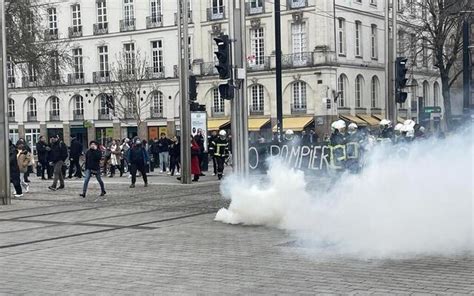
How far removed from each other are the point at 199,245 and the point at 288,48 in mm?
45119

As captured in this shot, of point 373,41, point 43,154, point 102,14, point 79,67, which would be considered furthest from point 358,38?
point 43,154

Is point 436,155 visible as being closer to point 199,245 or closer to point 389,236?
point 389,236

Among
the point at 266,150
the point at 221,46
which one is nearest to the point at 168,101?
the point at 266,150

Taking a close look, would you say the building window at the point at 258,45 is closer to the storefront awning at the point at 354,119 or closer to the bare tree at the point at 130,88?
the storefront awning at the point at 354,119

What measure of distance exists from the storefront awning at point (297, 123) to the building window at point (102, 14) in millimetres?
20505

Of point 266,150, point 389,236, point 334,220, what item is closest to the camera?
point 389,236

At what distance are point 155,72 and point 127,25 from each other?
17.0 feet

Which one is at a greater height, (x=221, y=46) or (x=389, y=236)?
(x=221, y=46)

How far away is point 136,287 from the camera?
8.44 meters

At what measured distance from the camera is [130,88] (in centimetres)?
5994

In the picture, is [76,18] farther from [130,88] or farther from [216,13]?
[216,13]

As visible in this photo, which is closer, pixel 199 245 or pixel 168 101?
pixel 199 245

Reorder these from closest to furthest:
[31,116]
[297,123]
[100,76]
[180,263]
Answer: [180,263] < [297,123] < [100,76] < [31,116]

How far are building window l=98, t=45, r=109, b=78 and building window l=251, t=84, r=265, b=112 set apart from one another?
585 inches
